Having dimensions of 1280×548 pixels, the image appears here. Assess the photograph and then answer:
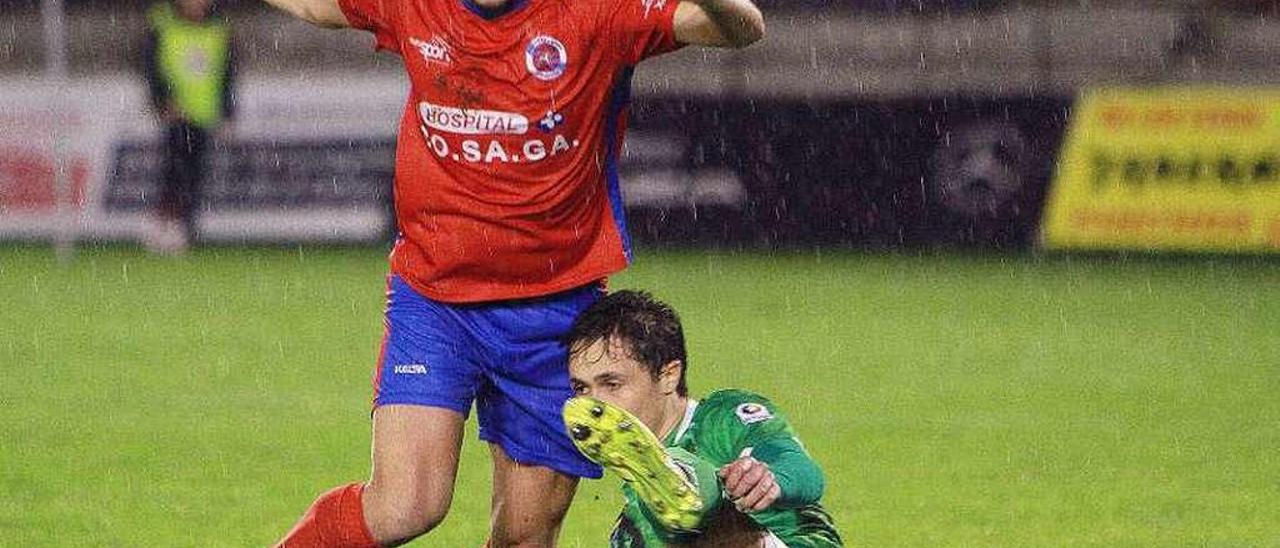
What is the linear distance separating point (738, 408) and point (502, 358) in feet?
2.38

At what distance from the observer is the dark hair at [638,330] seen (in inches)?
199

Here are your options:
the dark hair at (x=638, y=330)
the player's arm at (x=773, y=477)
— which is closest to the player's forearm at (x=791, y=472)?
the player's arm at (x=773, y=477)

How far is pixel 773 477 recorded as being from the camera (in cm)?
466

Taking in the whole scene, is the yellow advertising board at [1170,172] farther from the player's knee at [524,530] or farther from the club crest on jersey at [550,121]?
the club crest on jersey at [550,121]

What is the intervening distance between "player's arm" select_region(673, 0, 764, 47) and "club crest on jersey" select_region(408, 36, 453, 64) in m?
0.55

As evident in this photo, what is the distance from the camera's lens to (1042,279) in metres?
15.2

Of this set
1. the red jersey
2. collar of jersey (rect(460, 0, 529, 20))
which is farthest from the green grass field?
collar of jersey (rect(460, 0, 529, 20))

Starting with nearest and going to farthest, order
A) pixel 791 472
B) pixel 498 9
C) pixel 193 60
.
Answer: pixel 791 472 < pixel 498 9 < pixel 193 60

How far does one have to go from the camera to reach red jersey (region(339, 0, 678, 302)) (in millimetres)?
5348

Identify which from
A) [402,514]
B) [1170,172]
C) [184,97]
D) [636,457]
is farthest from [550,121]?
[184,97]

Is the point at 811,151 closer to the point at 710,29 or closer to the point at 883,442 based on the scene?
the point at 883,442

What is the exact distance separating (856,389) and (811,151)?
6.63 m

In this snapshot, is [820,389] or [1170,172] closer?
[820,389]

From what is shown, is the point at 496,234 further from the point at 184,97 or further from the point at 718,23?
the point at 184,97
